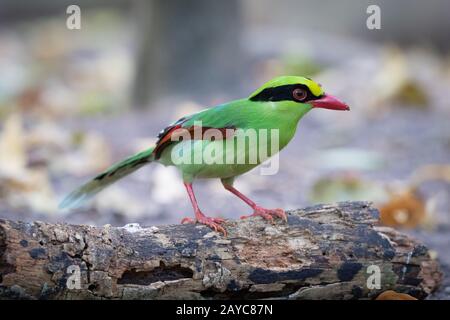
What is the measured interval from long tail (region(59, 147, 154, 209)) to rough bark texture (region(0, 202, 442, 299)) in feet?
2.29

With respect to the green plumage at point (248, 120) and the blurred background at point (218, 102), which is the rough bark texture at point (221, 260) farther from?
the blurred background at point (218, 102)

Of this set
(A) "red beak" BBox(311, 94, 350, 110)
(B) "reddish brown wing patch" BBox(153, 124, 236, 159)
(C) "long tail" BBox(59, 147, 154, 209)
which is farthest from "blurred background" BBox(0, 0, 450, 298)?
(B) "reddish brown wing patch" BBox(153, 124, 236, 159)

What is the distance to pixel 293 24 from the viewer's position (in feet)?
51.9

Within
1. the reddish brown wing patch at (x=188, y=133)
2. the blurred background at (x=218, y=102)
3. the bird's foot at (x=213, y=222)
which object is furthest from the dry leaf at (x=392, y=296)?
the reddish brown wing patch at (x=188, y=133)

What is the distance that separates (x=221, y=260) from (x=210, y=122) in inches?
29.3

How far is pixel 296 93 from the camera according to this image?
3771mm

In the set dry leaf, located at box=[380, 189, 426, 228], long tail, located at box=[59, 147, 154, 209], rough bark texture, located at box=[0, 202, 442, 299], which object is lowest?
rough bark texture, located at box=[0, 202, 442, 299]

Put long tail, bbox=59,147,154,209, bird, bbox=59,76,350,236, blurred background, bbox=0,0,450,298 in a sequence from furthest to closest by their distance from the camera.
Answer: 1. blurred background, bbox=0,0,450,298
2. long tail, bbox=59,147,154,209
3. bird, bbox=59,76,350,236

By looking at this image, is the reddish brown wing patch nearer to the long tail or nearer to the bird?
the bird

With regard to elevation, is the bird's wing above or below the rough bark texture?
above

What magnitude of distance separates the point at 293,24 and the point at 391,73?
7.29 metres

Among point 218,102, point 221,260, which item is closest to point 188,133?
point 221,260

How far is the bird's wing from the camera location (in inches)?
150

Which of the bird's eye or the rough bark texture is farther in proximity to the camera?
the bird's eye
